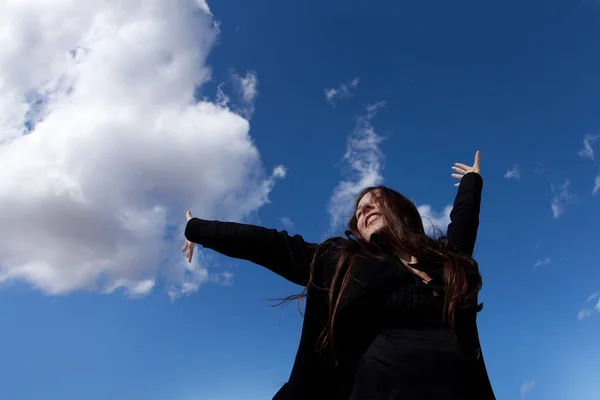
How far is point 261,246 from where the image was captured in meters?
3.79

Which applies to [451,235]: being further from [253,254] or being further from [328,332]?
[253,254]

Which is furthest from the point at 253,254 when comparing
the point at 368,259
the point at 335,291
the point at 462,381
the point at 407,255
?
the point at 462,381

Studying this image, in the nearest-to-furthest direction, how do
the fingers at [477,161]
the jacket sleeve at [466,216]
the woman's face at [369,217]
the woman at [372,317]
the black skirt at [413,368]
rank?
the black skirt at [413,368]
the woman at [372,317]
the woman's face at [369,217]
the jacket sleeve at [466,216]
the fingers at [477,161]

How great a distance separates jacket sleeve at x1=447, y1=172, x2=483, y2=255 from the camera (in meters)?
4.90

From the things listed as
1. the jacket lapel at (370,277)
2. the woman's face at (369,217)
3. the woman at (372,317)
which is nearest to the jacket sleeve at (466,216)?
the woman at (372,317)

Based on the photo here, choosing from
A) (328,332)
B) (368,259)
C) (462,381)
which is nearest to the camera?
(462,381)

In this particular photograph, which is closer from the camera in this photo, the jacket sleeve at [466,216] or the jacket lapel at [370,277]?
the jacket lapel at [370,277]

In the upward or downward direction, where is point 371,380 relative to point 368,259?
downward

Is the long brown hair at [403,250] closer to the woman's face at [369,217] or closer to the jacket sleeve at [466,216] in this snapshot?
the woman's face at [369,217]

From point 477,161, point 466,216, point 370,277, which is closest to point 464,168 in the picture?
point 477,161

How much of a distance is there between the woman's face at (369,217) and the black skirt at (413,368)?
1.22m

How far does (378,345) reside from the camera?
3.62 meters

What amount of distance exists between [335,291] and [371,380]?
796mm

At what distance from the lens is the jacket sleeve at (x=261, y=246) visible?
3803 mm
